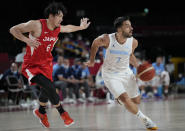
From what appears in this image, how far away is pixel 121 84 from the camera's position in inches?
242

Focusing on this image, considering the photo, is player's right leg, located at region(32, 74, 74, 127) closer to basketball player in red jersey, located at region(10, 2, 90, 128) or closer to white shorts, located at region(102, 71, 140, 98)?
basketball player in red jersey, located at region(10, 2, 90, 128)

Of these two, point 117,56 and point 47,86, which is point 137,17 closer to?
point 117,56

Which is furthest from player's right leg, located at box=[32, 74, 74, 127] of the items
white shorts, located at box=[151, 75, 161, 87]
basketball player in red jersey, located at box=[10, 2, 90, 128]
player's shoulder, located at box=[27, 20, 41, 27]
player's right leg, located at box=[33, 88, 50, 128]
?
white shorts, located at box=[151, 75, 161, 87]

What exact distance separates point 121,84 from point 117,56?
0.46 m

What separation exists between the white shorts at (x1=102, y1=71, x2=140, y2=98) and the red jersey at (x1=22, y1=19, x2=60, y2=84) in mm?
955

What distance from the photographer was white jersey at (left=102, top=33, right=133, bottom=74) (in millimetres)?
6234

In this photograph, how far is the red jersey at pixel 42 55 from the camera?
6.07m

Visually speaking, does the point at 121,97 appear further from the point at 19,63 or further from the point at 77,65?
the point at 77,65

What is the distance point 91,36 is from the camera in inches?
845

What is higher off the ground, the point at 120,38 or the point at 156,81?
the point at 120,38

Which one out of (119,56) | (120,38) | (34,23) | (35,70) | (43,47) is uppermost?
(34,23)

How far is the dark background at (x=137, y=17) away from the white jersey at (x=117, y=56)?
13656 mm

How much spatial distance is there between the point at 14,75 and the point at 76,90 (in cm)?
284

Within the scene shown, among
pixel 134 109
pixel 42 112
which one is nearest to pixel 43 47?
pixel 42 112
